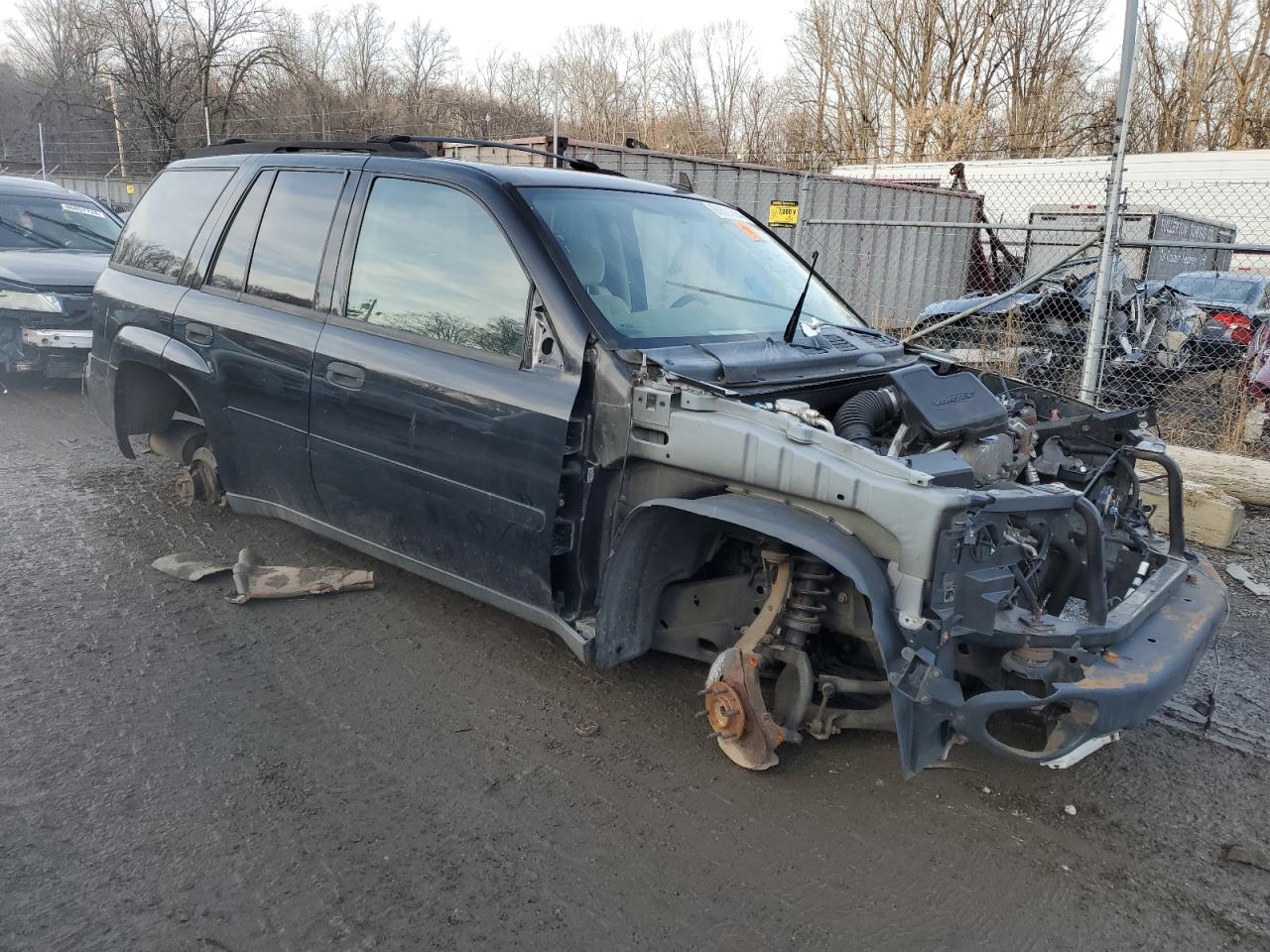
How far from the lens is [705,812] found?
2986 millimetres

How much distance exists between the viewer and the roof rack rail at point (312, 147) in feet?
13.6

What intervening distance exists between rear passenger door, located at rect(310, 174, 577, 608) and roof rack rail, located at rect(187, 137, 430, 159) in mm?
267

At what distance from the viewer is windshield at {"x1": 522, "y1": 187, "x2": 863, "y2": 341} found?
3.55 m

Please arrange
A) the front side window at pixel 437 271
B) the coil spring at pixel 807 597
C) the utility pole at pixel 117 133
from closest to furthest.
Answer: the coil spring at pixel 807 597
the front side window at pixel 437 271
the utility pole at pixel 117 133

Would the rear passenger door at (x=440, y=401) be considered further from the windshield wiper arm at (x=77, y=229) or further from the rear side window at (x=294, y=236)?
the windshield wiper arm at (x=77, y=229)

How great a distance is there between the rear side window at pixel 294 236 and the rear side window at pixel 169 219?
0.52m

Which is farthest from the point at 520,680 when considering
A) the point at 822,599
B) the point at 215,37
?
the point at 215,37

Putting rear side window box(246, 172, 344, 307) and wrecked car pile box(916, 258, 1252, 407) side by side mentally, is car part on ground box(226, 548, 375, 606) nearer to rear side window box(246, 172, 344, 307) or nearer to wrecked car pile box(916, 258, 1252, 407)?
rear side window box(246, 172, 344, 307)

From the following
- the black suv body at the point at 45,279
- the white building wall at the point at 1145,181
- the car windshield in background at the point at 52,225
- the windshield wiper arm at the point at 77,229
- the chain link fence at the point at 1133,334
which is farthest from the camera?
the white building wall at the point at 1145,181

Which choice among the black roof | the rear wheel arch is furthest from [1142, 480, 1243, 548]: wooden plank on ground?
the rear wheel arch

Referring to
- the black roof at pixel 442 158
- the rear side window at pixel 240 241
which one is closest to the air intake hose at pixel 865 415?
the black roof at pixel 442 158

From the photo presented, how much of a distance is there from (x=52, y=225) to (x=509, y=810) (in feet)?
28.5

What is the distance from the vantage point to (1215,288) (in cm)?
1305

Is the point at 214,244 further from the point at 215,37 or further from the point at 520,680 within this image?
the point at 215,37
